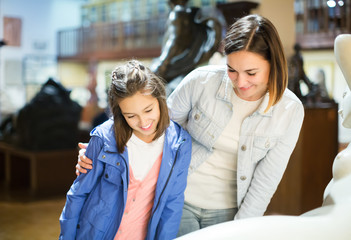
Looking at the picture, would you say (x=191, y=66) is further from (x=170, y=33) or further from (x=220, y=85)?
(x=220, y=85)

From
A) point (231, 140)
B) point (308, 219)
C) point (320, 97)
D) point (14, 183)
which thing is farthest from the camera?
point (14, 183)

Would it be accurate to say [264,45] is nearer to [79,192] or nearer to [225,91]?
[225,91]

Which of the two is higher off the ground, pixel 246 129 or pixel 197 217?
pixel 246 129

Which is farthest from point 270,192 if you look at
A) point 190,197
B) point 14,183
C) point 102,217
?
point 14,183

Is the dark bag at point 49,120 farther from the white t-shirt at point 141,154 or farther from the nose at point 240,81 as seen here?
the nose at point 240,81

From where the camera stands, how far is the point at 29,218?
3.77 m

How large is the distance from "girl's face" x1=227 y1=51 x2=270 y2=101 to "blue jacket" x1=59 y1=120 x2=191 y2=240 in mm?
285

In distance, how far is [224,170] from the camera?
153 cm

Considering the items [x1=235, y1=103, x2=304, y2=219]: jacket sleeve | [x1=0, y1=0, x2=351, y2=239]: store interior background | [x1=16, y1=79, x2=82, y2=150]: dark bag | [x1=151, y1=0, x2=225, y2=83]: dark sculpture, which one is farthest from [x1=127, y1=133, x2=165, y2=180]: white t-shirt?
[x1=16, y1=79, x2=82, y2=150]: dark bag

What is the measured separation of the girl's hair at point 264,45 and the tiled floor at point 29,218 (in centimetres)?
244

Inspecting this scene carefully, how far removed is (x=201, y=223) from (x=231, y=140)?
316 mm

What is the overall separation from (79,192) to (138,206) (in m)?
0.19

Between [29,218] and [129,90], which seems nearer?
[129,90]

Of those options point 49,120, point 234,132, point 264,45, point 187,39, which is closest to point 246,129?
point 234,132
